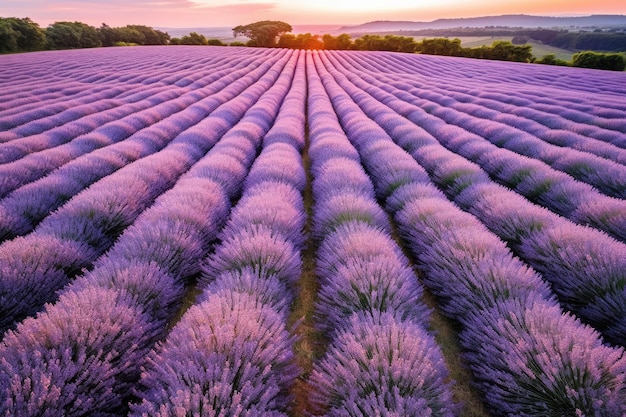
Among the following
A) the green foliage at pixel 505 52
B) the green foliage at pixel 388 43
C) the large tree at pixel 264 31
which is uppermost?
the large tree at pixel 264 31

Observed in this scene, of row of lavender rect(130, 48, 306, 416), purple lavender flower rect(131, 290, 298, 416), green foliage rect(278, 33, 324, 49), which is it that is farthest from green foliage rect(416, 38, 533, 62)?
purple lavender flower rect(131, 290, 298, 416)

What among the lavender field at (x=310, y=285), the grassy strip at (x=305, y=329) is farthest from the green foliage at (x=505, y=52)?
the grassy strip at (x=305, y=329)

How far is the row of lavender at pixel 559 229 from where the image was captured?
212 centimetres

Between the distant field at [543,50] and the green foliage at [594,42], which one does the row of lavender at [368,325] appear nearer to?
the distant field at [543,50]

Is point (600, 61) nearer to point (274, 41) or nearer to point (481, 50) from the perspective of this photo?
point (481, 50)

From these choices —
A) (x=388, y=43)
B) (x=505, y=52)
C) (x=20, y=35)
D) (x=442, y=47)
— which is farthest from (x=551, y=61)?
(x=20, y=35)

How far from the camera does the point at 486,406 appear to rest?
1.77 m

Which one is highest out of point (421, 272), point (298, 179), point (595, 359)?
point (595, 359)

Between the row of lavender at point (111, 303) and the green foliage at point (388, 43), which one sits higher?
the green foliage at point (388, 43)

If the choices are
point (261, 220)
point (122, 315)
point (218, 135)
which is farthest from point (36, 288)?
point (218, 135)

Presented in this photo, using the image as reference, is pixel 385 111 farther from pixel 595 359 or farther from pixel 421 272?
pixel 595 359

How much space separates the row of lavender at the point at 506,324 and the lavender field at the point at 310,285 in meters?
0.01

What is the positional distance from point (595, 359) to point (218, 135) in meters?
6.40

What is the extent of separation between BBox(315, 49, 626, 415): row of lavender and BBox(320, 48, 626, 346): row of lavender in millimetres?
263
